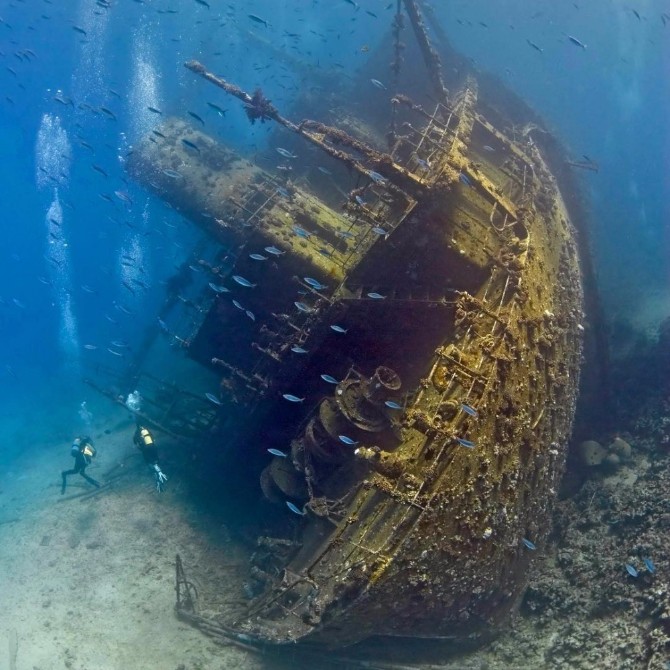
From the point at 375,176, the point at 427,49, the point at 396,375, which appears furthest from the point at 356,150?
the point at 427,49

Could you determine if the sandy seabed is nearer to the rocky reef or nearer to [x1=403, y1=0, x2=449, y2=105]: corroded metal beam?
the rocky reef

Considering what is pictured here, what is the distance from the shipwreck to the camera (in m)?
6.92

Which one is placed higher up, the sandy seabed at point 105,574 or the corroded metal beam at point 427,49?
the corroded metal beam at point 427,49

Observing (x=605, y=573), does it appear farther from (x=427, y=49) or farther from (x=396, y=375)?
(x=427, y=49)

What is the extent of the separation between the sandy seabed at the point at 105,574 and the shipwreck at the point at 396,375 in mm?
845

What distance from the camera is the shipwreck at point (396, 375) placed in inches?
273

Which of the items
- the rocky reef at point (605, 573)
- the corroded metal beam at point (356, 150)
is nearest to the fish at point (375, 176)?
the corroded metal beam at point (356, 150)

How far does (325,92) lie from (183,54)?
46.6 m

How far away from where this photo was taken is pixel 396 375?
8.23 meters

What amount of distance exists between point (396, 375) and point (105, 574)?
994cm

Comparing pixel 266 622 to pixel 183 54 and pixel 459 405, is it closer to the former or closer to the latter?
pixel 459 405

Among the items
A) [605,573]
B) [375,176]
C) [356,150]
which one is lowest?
[605,573]

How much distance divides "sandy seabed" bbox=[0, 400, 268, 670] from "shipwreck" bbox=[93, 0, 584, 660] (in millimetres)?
845

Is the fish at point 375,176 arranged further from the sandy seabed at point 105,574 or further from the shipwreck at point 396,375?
the sandy seabed at point 105,574
